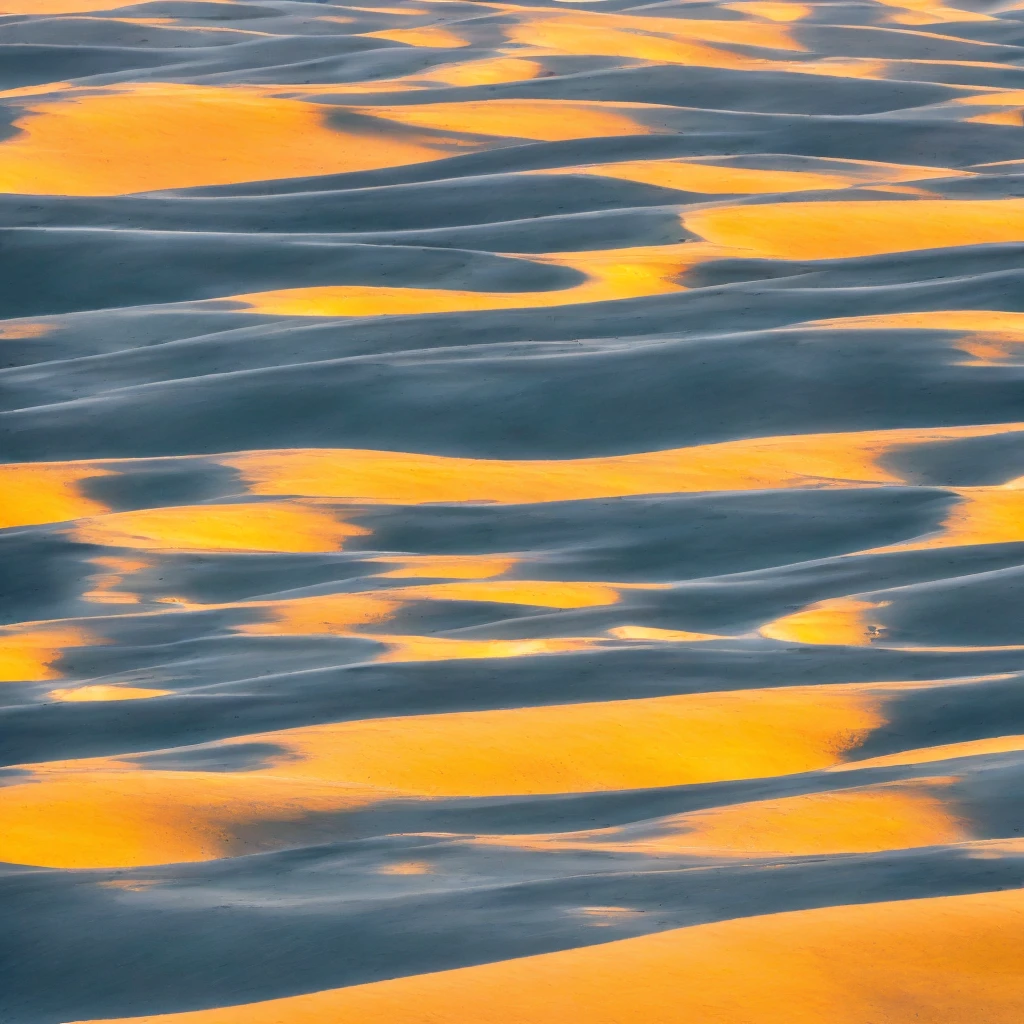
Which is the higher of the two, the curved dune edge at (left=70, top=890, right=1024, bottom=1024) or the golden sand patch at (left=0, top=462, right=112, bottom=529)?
the curved dune edge at (left=70, top=890, right=1024, bottom=1024)

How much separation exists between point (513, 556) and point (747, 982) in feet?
Result: 6.60

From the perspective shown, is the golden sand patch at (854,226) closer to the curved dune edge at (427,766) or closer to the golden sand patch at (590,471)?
the golden sand patch at (590,471)

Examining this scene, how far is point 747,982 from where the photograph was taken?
1.59m

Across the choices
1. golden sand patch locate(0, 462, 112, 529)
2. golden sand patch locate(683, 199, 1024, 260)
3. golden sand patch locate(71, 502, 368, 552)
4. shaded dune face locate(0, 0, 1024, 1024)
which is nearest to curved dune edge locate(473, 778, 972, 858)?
shaded dune face locate(0, 0, 1024, 1024)

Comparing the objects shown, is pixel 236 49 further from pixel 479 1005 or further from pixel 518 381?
pixel 479 1005

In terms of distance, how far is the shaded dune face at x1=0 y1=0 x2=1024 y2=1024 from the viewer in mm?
1819

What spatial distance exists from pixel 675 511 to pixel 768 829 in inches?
66.3

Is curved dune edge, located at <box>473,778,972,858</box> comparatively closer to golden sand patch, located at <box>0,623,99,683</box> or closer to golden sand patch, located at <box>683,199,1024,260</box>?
golden sand patch, located at <box>0,623,99,683</box>

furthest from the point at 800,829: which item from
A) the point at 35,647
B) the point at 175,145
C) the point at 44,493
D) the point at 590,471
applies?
the point at 175,145

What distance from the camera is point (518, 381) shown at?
471 centimetres

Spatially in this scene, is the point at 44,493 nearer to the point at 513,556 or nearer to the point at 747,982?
the point at 513,556

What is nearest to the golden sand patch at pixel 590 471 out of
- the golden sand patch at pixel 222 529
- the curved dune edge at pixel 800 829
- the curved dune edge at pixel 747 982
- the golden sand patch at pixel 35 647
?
the golden sand patch at pixel 222 529

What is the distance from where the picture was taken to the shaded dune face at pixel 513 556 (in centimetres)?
182

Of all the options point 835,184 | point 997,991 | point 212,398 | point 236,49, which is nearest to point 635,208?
point 835,184
